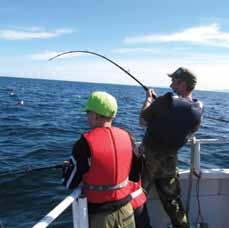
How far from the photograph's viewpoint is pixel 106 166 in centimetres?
304

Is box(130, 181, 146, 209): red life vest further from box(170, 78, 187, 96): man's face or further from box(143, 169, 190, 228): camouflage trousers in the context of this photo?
box(170, 78, 187, 96): man's face

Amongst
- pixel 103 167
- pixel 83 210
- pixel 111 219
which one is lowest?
pixel 111 219

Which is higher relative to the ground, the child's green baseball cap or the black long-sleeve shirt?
the child's green baseball cap

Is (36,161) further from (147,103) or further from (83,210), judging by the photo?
(83,210)

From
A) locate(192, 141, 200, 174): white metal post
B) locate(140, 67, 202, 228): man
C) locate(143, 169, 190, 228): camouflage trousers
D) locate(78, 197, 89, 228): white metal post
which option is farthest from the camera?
locate(192, 141, 200, 174): white metal post

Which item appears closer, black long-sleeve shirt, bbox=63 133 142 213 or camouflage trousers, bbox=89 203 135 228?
A: black long-sleeve shirt, bbox=63 133 142 213

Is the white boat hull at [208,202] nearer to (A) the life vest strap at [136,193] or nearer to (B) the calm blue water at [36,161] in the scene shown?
(A) the life vest strap at [136,193]

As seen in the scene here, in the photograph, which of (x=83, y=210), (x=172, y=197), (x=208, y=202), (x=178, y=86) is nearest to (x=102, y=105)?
(x=83, y=210)

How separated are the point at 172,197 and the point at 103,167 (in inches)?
62.4

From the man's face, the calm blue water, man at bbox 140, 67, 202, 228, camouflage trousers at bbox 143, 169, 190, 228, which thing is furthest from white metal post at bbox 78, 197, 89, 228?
the calm blue water

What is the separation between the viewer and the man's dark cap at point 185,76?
393 centimetres

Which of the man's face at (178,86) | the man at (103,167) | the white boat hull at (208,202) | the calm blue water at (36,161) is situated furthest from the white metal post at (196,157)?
the calm blue water at (36,161)

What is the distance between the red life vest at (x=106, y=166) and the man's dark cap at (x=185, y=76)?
1.06 meters

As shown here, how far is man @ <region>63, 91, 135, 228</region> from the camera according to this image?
9.81 feet
